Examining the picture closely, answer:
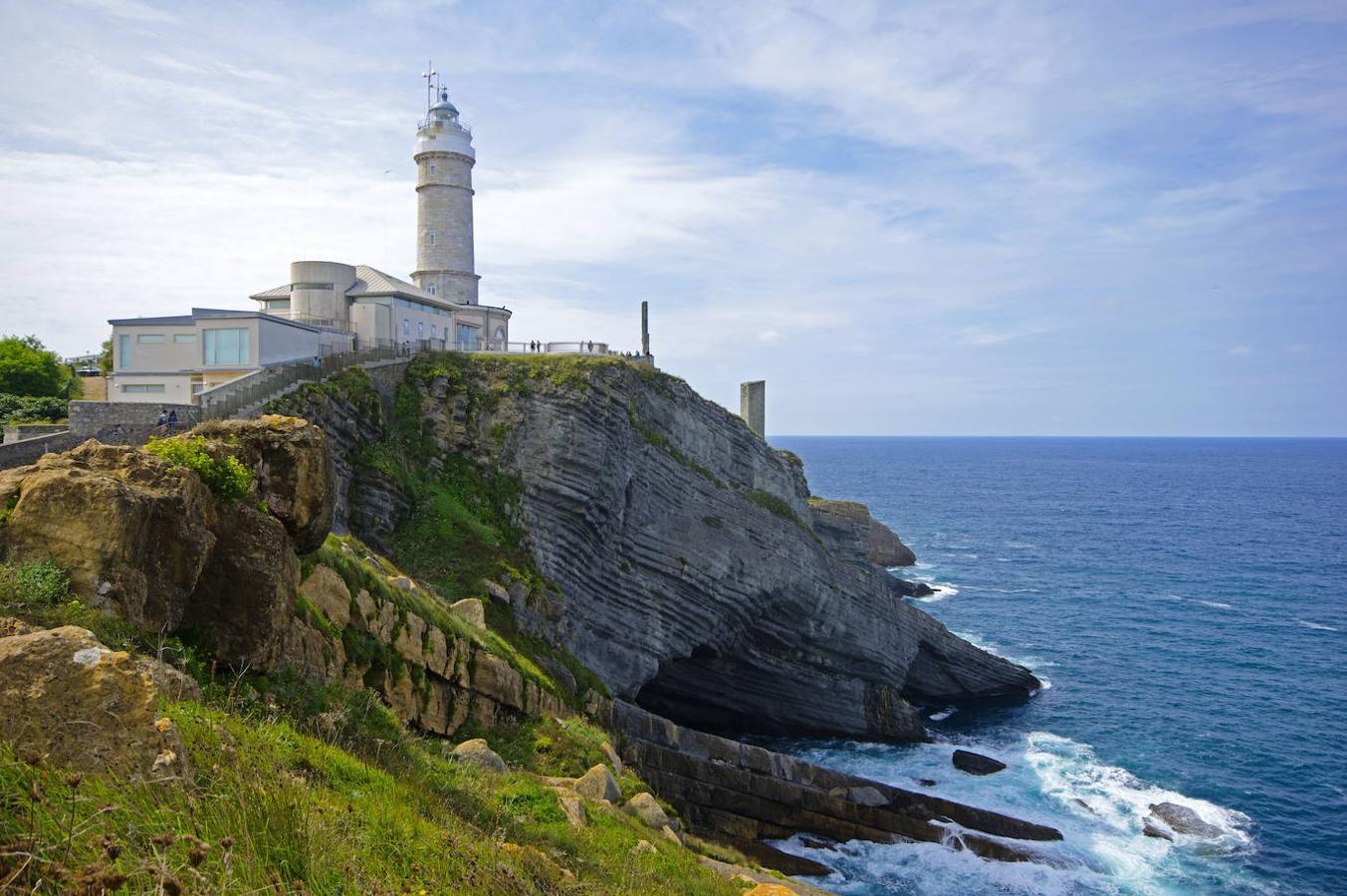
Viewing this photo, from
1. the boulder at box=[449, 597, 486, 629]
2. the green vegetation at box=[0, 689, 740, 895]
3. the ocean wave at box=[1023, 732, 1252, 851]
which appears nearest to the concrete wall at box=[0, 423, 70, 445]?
the boulder at box=[449, 597, 486, 629]

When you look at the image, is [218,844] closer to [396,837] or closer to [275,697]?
[396,837]

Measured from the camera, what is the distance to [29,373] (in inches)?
1209

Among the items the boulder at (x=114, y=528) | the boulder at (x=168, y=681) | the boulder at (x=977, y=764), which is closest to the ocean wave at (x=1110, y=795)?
the boulder at (x=977, y=764)

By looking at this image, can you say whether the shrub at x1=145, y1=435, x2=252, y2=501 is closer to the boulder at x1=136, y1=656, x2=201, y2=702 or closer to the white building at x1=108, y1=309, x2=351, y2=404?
the boulder at x1=136, y1=656, x2=201, y2=702

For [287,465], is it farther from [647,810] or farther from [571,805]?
[647,810]

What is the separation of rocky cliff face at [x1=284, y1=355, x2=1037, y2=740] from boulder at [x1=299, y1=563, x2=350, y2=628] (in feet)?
41.8

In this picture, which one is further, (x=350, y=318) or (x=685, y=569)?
(x=350, y=318)

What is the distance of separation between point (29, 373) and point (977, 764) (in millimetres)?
39236

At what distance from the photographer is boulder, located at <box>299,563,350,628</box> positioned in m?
13.4

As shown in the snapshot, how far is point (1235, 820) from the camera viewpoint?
1164 inches

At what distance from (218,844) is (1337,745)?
4372cm

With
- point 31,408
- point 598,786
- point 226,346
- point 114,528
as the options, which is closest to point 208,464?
point 114,528

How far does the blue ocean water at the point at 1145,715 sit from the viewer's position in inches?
1048

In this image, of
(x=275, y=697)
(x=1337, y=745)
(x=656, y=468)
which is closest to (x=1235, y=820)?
(x=1337, y=745)
